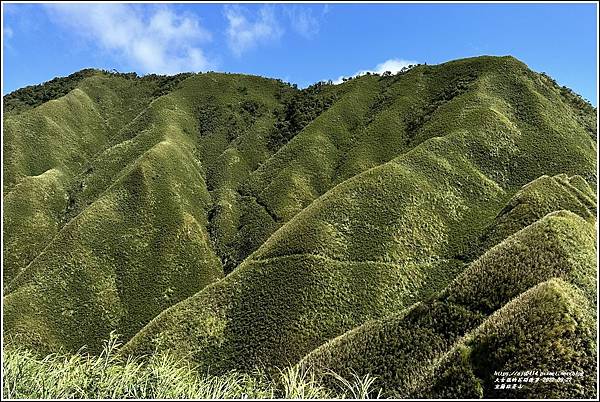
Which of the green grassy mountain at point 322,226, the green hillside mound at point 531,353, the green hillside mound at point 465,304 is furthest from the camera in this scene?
the green grassy mountain at point 322,226

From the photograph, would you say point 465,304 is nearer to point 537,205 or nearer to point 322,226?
point 537,205

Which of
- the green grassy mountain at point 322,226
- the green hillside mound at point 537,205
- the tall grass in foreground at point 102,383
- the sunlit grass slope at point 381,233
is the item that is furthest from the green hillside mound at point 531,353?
the green hillside mound at point 537,205

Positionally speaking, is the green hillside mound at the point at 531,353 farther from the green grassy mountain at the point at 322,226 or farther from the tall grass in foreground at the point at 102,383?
the tall grass in foreground at the point at 102,383

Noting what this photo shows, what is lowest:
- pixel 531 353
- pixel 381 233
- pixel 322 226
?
pixel 531 353

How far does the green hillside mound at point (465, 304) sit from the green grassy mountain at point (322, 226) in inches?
6.2

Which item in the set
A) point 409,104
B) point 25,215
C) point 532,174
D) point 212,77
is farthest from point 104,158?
point 532,174

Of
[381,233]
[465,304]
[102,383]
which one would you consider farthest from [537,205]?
[102,383]

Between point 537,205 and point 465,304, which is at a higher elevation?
point 537,205

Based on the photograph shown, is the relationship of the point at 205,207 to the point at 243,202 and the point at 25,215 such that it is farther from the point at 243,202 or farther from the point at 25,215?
the point at 25,215

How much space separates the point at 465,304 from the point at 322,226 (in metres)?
41.5

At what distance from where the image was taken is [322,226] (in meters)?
75.4

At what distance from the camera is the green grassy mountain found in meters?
34.5

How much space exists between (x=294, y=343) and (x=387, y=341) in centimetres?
2130

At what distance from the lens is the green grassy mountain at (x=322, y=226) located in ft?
113
